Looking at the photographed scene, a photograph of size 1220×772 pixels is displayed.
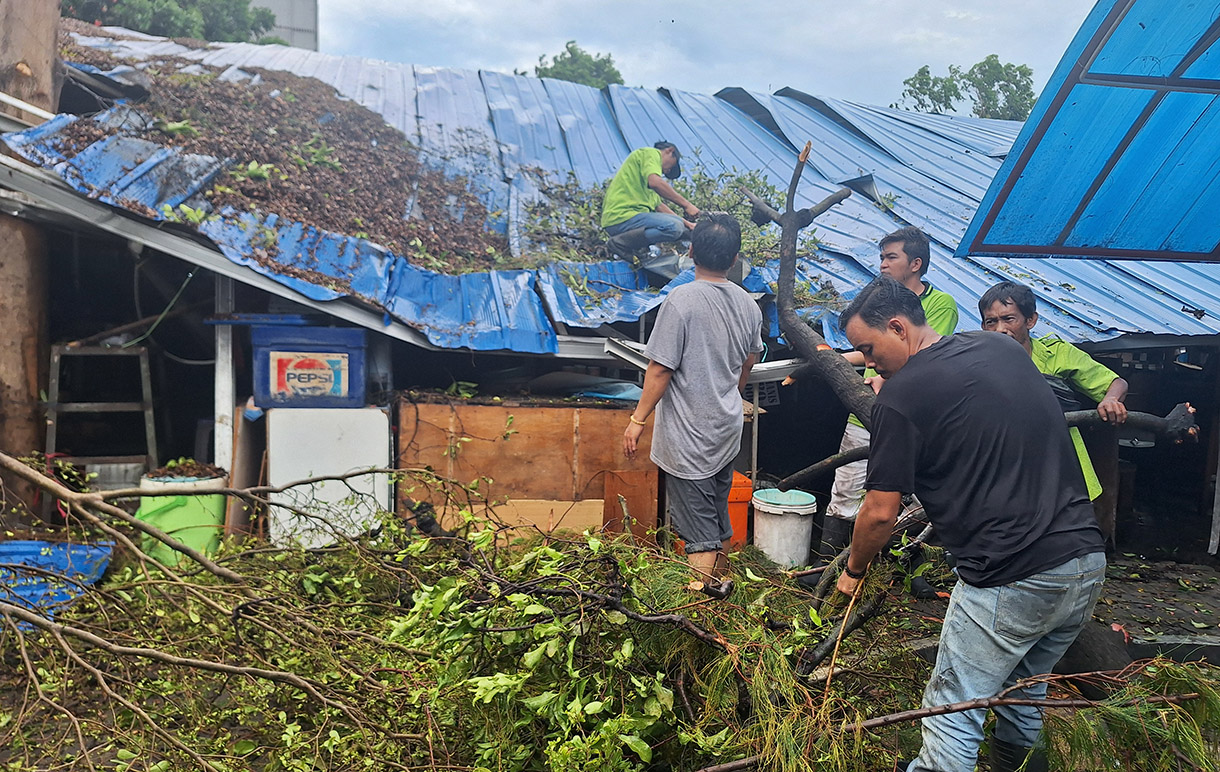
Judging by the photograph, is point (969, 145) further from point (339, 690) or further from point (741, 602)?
point (339, 690)

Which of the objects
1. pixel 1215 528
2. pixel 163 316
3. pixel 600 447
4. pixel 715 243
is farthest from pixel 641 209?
pixel 1215 528

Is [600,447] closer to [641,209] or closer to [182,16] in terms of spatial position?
[641,209]

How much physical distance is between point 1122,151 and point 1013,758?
335 cm

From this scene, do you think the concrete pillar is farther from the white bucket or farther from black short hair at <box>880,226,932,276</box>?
black short hair at <box>880,226,932,276</box>

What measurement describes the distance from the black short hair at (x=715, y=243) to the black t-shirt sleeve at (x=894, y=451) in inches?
69.4

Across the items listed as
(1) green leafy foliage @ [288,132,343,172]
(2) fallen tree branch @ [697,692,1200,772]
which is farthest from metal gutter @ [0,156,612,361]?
(2) fallen tree branch @ [697,692,1200,772]

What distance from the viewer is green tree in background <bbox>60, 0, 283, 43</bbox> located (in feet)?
42.1

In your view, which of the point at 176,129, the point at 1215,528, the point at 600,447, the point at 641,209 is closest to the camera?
the point at 600,447

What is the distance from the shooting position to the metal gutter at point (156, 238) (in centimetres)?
489

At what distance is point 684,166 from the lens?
9.17 meters

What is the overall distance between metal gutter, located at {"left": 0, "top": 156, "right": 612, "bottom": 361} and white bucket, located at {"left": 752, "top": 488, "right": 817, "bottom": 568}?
7.25 feet

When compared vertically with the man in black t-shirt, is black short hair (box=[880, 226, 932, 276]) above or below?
above

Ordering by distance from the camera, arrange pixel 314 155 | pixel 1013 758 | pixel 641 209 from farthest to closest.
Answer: pixel 314 155, pixel 641 209, pixel 1013 758

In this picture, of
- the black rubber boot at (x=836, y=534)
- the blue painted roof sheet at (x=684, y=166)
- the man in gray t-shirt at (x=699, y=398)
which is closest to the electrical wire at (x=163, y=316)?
the blue painted roof sheet at (x=684, y=166)
